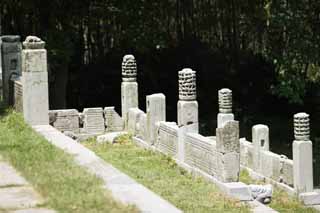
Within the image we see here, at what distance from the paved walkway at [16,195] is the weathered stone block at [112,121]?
6.70 metres

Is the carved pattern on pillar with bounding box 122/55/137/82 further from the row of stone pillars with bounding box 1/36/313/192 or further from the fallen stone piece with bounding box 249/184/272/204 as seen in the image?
the fallen stone piece with bounding box 249/184/272/204

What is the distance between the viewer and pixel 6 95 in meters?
16.1

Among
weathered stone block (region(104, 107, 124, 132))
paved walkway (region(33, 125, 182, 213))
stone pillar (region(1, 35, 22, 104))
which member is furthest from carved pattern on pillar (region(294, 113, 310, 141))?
stone pillar (region(1, 35, 22, 104))

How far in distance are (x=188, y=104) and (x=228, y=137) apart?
2141mm

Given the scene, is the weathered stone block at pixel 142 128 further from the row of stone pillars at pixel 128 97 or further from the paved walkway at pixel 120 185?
the paved walkway at pixel 120 185

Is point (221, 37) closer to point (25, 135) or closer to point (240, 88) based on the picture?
point (240, 88)

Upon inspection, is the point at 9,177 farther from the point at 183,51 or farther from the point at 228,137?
Result: the point at 183,51

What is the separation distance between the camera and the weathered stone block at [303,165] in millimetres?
12227

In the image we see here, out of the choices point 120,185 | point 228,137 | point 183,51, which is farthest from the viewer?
point 183,51

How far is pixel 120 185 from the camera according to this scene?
8.45 meters

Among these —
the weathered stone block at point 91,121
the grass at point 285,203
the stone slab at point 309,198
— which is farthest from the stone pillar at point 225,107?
the weathered stone block at point 91,121

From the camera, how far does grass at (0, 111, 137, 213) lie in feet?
25.2

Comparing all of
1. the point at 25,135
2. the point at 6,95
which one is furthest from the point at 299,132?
the point at 6,95

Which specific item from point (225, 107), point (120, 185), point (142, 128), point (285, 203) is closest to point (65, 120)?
point (142, 128)
